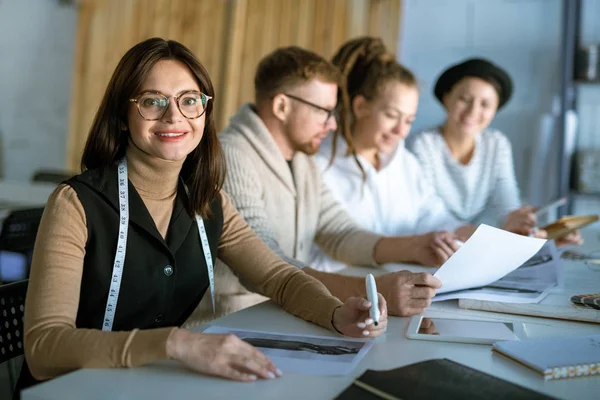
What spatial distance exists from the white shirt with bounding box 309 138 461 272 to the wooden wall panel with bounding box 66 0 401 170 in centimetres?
154

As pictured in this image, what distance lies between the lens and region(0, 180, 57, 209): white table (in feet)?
11.1

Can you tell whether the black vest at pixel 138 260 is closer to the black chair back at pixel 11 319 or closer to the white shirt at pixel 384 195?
the black chair back at pixel 11 319

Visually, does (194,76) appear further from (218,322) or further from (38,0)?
(38,0)

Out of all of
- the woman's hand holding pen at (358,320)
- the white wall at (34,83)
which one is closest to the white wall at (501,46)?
the white wall at (34,83)

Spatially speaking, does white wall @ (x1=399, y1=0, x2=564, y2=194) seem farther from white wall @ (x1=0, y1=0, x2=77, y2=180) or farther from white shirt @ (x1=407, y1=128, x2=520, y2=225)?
white wall @ (x1=0, y1=0, x2=77, y2=180)

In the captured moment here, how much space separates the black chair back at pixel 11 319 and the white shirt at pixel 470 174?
2.08 m

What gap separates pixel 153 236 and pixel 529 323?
75 cm

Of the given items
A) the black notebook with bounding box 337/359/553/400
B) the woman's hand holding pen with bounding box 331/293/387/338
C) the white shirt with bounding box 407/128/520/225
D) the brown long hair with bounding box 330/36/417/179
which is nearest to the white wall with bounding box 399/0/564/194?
the white shirt with bounding box 407/128/520/225

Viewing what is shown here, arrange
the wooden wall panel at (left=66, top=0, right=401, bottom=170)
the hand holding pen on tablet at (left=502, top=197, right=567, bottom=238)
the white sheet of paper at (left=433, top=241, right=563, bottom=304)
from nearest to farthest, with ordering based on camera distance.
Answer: the white sheet of paper at (left=433, top=241, right=563, bottom=304) → the hand holding pen on tablet at (left=502, top=197, right=567, bottom=238) → the wooden wall panel at (left=66, top=0, right=401, bottom=170)

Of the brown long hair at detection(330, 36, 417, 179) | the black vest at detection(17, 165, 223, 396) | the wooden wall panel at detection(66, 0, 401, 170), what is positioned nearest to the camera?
the black vest at detection(17, 165, 223, 396)

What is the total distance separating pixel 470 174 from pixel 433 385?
227cm

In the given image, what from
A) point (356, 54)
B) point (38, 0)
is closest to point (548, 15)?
point (356, 54)

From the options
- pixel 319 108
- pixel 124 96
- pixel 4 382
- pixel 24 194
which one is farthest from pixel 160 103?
pixel 24 194

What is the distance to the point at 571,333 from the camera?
1.23m
